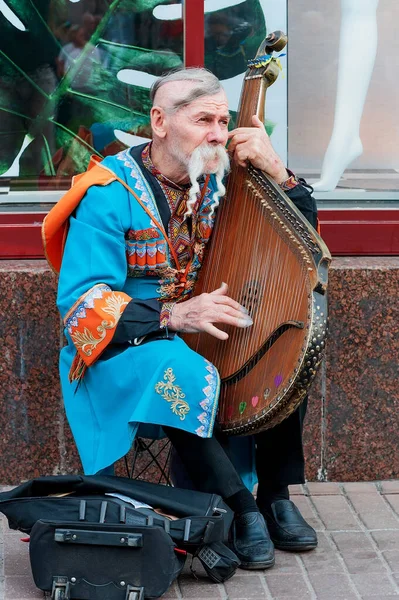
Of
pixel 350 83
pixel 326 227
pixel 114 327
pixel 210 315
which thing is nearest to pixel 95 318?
pixel 114 327

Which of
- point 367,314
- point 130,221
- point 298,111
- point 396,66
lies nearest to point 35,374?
point 130,221

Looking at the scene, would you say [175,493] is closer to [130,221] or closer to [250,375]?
[250,375]

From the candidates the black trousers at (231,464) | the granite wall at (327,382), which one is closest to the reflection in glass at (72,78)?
the granite wall at (327,382)

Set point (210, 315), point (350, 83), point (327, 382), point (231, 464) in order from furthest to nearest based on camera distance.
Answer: point (350, 83) → point (327, 382) → point (231, 464) → point (210, 315)

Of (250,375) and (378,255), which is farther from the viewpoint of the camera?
(378,255)

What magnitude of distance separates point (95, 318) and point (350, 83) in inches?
75.8

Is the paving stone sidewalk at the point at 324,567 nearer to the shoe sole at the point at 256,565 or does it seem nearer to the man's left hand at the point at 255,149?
the shoe sole at the point at 256,565

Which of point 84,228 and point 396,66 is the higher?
point 396,66

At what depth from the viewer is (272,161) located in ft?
11.5

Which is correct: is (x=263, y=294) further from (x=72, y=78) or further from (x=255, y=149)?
(x=72, y=78)

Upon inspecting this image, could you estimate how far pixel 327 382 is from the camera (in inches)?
167

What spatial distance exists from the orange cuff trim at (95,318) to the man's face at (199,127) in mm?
497

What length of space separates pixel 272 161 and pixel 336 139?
1302 millimetres

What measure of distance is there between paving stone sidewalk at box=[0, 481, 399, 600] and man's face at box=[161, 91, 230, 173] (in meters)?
1.24
